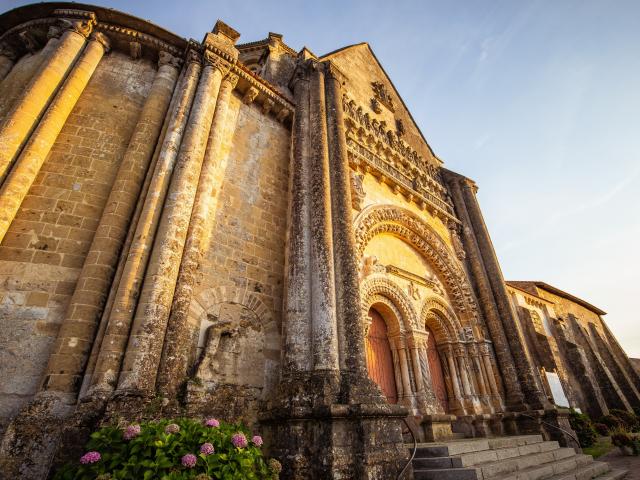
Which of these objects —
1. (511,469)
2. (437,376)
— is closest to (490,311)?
(437,376)

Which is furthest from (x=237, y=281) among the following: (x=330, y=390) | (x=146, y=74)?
(x=146, y=74)

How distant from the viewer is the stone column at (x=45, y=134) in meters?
4.73

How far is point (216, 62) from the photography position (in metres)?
7.31

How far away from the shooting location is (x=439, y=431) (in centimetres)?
727

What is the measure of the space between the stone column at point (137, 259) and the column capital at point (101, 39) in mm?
2208

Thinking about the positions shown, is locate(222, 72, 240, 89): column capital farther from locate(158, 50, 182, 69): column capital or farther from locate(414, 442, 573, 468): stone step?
locate(414, 442, 573, 468): stone step

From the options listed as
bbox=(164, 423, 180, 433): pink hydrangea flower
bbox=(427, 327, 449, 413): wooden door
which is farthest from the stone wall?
bbox=(427, 327, 449, 413): wooden door

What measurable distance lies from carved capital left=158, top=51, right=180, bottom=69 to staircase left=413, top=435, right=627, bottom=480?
30.5ft

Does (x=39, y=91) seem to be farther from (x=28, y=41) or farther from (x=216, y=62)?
(x=216, y=62)

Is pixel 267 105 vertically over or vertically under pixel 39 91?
over

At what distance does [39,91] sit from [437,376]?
37.5 feet

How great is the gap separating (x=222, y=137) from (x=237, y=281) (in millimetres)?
3137

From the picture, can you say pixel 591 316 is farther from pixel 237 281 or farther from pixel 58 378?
pixel 58 378

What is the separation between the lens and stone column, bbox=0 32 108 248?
186 inches
